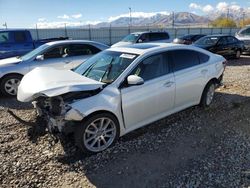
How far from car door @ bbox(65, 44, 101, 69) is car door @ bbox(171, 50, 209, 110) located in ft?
11.8

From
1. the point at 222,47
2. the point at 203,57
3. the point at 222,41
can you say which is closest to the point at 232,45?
the point at 222,41

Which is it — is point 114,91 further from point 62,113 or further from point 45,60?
point 45,60

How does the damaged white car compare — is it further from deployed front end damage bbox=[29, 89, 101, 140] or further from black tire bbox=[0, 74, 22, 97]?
black tire bbox=[0, 74, 22, 97]

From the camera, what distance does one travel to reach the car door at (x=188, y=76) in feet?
16.8

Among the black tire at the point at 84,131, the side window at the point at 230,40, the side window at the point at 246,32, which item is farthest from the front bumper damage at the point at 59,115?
the side window at the point at 246,32

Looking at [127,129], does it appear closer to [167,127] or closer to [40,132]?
[167,127]

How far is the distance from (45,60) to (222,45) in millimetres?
9797

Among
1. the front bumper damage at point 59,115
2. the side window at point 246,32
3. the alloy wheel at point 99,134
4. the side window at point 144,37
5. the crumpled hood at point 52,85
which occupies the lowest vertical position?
the alloy wheel at point 99,134

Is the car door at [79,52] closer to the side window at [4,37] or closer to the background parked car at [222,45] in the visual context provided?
the side window at [4,37]

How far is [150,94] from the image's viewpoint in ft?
15.0

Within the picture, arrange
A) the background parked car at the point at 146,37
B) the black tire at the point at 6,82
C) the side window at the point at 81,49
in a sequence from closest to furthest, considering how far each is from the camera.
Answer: the black tire at the point at 6,82 → the side window at the point at 81,49 → the background parked car at the point at 146,37

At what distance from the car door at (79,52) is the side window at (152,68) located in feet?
12.0

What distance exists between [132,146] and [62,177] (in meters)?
1.26

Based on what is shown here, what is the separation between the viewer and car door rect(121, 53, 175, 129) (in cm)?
435
